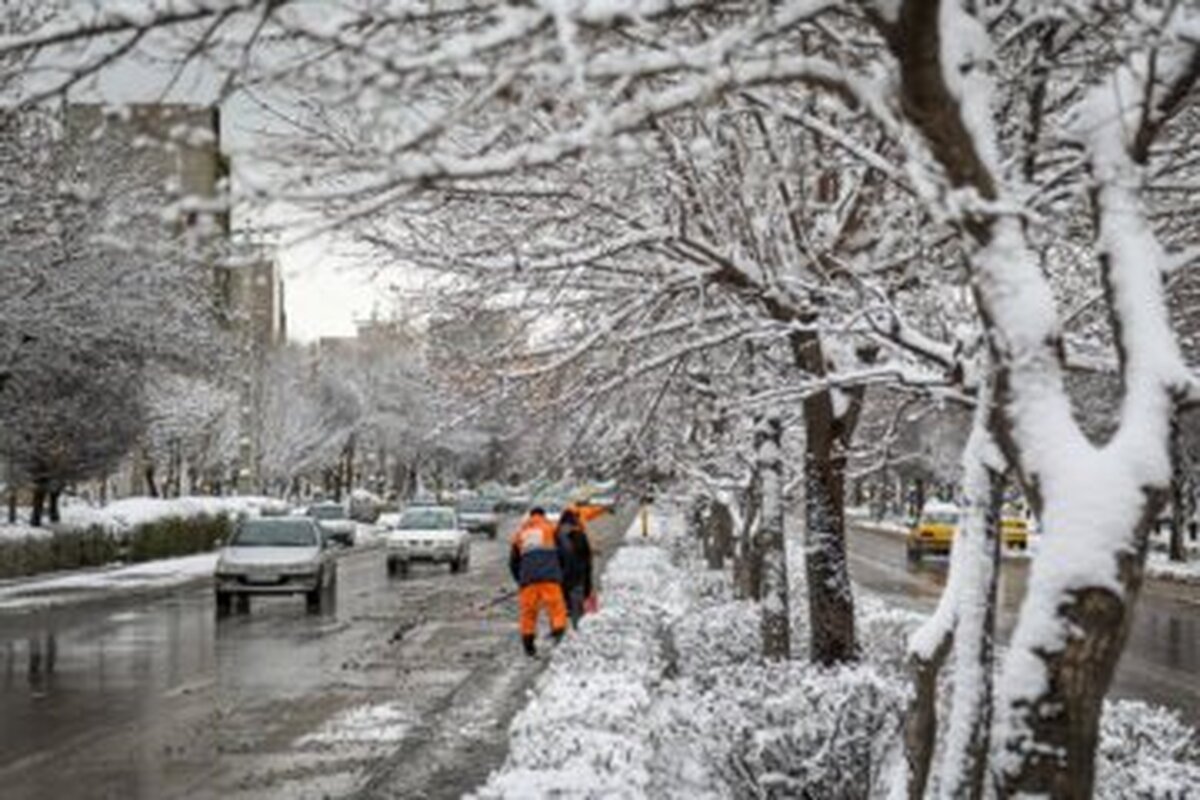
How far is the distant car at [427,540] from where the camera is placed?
40250 mm

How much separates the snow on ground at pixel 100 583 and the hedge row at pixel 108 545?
0.44 m

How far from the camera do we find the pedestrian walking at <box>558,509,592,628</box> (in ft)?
67.3

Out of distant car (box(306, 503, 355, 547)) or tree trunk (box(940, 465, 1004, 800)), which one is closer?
tree trunk (box(940, 465, 1004, 800))

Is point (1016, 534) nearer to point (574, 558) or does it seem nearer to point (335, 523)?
point (335, 523)

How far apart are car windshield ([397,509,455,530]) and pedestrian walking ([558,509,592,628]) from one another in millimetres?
20163

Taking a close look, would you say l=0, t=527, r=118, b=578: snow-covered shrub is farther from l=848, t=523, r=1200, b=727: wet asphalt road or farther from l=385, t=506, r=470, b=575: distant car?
l=848, t=523, r=1200, b=727: wet asphalt road

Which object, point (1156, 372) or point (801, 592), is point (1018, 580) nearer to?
point (801, 592)

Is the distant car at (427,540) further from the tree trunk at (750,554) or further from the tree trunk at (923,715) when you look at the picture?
the tree trunk at (923,715)

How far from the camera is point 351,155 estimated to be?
501 cm

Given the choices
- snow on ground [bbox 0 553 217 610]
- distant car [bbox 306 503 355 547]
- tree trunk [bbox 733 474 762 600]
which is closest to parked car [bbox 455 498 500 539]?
distant car [bbox 306 503 355 547]

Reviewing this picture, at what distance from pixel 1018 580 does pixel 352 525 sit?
25.8 metres

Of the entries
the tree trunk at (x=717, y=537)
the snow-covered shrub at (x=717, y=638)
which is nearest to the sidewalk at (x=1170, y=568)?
the tree trunk at (x=717, y=537)

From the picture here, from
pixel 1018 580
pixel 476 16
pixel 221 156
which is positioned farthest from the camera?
pixel 1018 580

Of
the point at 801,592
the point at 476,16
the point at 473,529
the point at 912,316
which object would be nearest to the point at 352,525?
the point at 473,529
